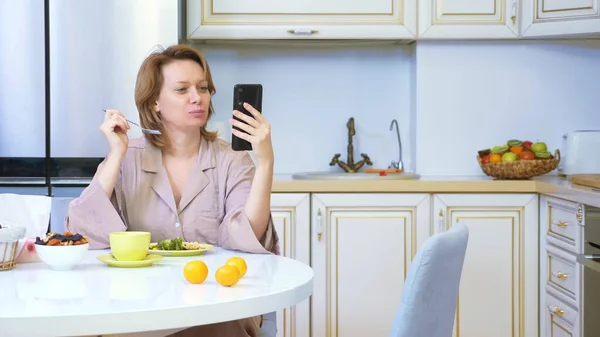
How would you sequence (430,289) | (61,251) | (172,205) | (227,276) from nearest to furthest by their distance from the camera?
(430,289)
(227,276)
(61,251)
(172,205)

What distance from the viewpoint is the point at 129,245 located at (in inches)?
72.1

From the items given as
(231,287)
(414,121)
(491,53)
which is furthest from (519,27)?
(231,287)

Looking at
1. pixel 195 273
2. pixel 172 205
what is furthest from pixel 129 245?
pixel 172 205

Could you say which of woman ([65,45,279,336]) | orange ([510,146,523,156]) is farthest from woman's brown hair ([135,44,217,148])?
orange ([510,146,523,156])

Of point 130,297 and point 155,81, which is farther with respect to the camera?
point 155,81

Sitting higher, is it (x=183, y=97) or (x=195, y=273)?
(x=183, y=97)

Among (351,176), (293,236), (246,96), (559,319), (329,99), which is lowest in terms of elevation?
(559,319)

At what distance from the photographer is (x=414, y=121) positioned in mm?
3938

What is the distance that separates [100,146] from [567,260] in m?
1.75

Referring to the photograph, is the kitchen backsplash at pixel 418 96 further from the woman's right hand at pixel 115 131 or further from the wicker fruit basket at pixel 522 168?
the woman's right hand at pixel 115 131

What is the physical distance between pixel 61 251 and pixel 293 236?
1.75m

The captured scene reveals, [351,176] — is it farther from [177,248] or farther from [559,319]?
[177,248]

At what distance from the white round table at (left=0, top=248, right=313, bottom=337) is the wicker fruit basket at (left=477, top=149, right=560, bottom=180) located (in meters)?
1.84

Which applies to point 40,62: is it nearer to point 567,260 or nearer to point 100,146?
point 100,146
